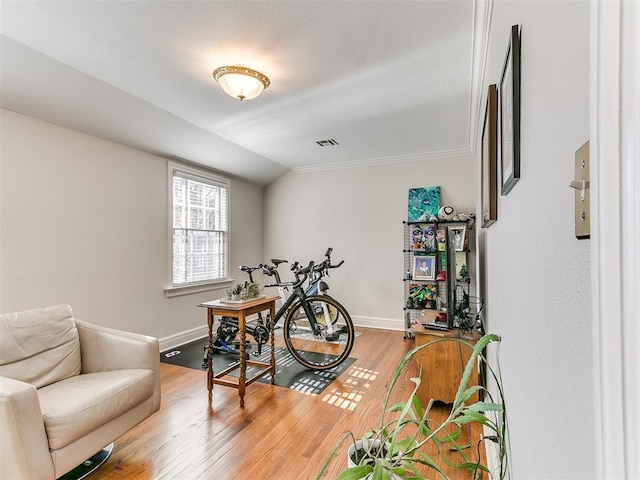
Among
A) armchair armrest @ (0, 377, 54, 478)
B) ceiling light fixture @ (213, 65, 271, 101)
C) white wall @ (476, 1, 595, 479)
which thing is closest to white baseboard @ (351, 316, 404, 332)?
ceiling light fixture @ (213, 65, 271, 101)

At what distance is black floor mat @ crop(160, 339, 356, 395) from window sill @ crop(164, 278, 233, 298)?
0.65 m

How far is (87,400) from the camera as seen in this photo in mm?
1672

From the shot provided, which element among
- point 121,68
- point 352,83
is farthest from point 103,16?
point 352,83

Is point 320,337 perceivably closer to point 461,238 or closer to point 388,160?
point 461,238

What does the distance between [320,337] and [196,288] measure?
1.82 meters

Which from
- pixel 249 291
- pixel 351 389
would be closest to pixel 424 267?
pixel 351 389

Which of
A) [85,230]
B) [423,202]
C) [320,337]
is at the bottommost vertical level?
[320,337]

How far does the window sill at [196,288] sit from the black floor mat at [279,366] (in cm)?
65

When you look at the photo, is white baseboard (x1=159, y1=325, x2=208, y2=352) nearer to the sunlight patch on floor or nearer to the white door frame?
the sunlight patch on floor

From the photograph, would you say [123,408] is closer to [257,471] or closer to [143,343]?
[143,343]

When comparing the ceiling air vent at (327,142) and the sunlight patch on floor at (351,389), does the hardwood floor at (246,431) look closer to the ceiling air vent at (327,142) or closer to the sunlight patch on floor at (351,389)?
the sunlight patch on floor at (351,389)

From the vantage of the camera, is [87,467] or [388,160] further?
[388,160]

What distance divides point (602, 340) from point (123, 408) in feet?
7.19

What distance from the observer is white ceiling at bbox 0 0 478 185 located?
6.34 feet
